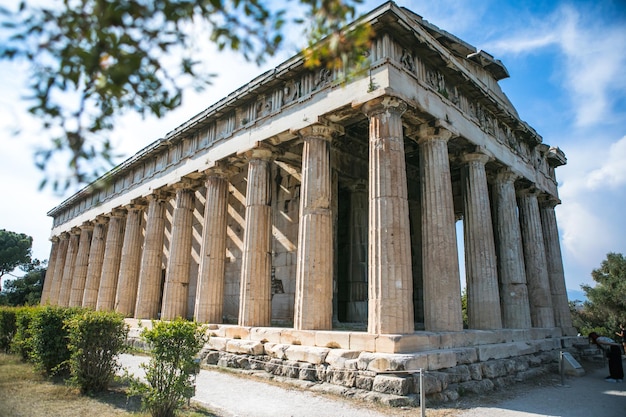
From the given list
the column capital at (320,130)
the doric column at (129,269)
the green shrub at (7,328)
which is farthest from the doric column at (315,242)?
the doric column at (129,269)

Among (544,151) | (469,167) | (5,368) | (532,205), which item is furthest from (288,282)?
(544,151)

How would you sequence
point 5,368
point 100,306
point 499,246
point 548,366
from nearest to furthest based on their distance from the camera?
Answer: point 5,368 < point 548,366 < point 499,246 < point 100,306

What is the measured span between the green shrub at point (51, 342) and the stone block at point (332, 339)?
224 inches

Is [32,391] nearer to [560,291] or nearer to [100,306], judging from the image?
[100,306]

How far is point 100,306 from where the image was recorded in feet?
73.1

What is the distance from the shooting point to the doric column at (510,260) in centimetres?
1477

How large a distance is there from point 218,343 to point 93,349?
4737 millimetres

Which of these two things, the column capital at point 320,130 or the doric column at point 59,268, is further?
the doric column at point 59,268

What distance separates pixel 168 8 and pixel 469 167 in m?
13.2

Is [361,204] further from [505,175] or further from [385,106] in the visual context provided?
[385,106]

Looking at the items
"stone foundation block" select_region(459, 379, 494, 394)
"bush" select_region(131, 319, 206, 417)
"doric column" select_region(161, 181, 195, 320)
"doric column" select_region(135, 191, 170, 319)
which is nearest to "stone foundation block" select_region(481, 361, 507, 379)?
"stone foundation block" select_region(459, 379, 494, 394)

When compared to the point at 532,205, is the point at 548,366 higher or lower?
lower

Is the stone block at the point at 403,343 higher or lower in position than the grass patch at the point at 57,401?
higher

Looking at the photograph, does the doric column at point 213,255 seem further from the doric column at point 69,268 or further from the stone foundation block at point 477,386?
the doric column at point 69,268
